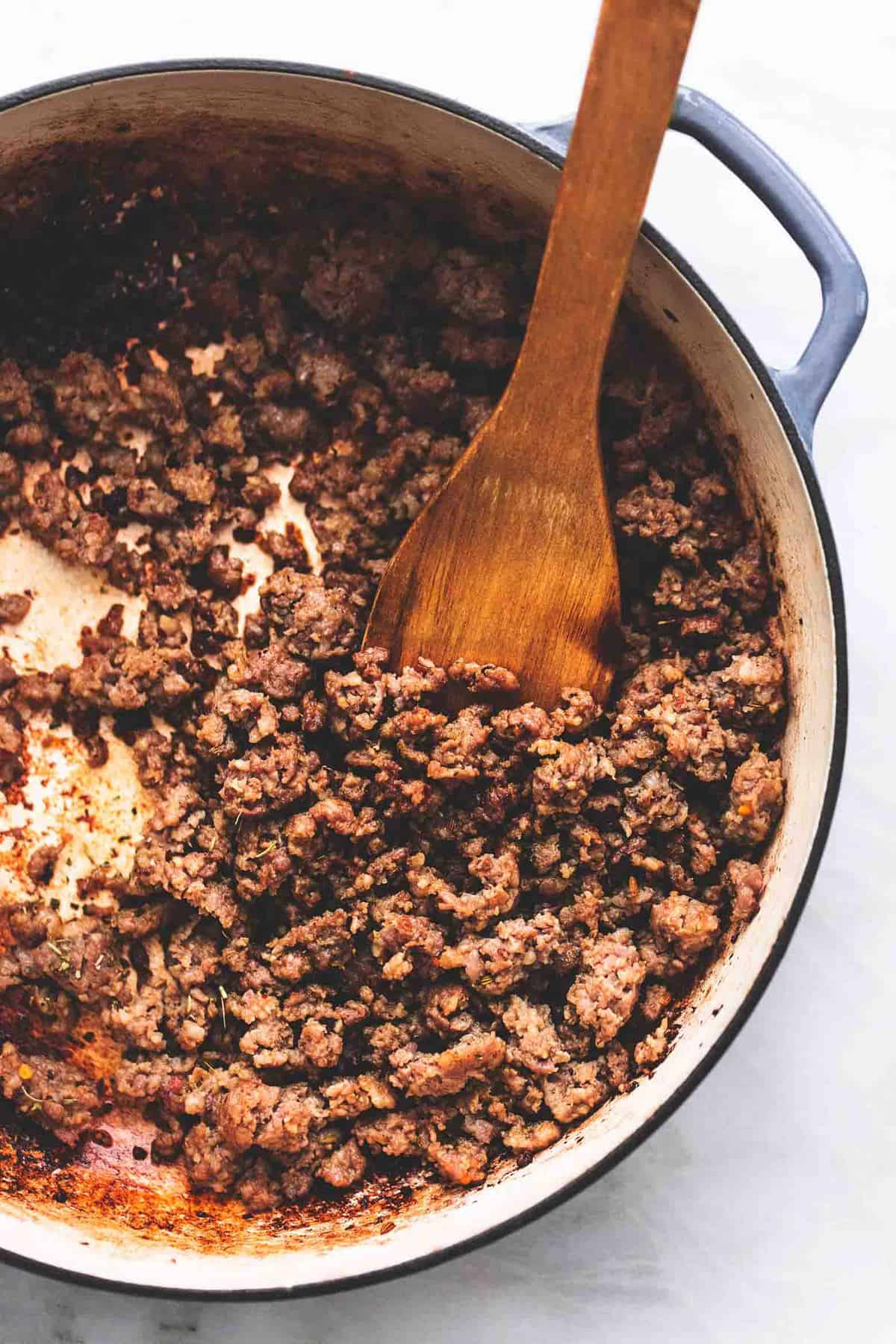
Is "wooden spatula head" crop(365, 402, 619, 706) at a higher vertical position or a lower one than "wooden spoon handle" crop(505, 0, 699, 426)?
lower

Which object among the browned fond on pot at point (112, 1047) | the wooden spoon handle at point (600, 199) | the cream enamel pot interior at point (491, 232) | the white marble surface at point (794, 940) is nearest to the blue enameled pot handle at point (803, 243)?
the cream enamel pot interior at point (491, 232)

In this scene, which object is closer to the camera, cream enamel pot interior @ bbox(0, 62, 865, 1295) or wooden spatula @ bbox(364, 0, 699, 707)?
wooden spatula @ bbox(364, 0, 699, 707)

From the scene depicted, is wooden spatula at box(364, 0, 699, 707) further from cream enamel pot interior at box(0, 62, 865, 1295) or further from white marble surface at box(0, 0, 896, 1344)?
white marble surface at box(0, 0, 896, 1344)

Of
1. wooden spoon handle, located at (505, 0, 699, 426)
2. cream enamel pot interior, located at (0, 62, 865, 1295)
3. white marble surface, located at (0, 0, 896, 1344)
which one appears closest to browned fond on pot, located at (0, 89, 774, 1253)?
cream enamel pot interior, located at (0, 62, 865, 1295)

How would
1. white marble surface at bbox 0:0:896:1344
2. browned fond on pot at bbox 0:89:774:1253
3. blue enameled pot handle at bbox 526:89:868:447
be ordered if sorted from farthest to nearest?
1. white marble surface at bbox 0:0:896:1344
2. browned fond on pot at bbox 0:89:774:1253
3. blue enameled pot handle at bbox 526:89:868:447

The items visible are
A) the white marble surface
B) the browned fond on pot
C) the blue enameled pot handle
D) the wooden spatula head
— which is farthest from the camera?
the white marble surface

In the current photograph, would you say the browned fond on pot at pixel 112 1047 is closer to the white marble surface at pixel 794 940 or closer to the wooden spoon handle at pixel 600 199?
the white marble surface at pixel 794 940

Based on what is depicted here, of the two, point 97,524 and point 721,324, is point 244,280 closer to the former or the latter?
point 97,524

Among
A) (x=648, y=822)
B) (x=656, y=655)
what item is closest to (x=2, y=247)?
(x=656, y=655)
